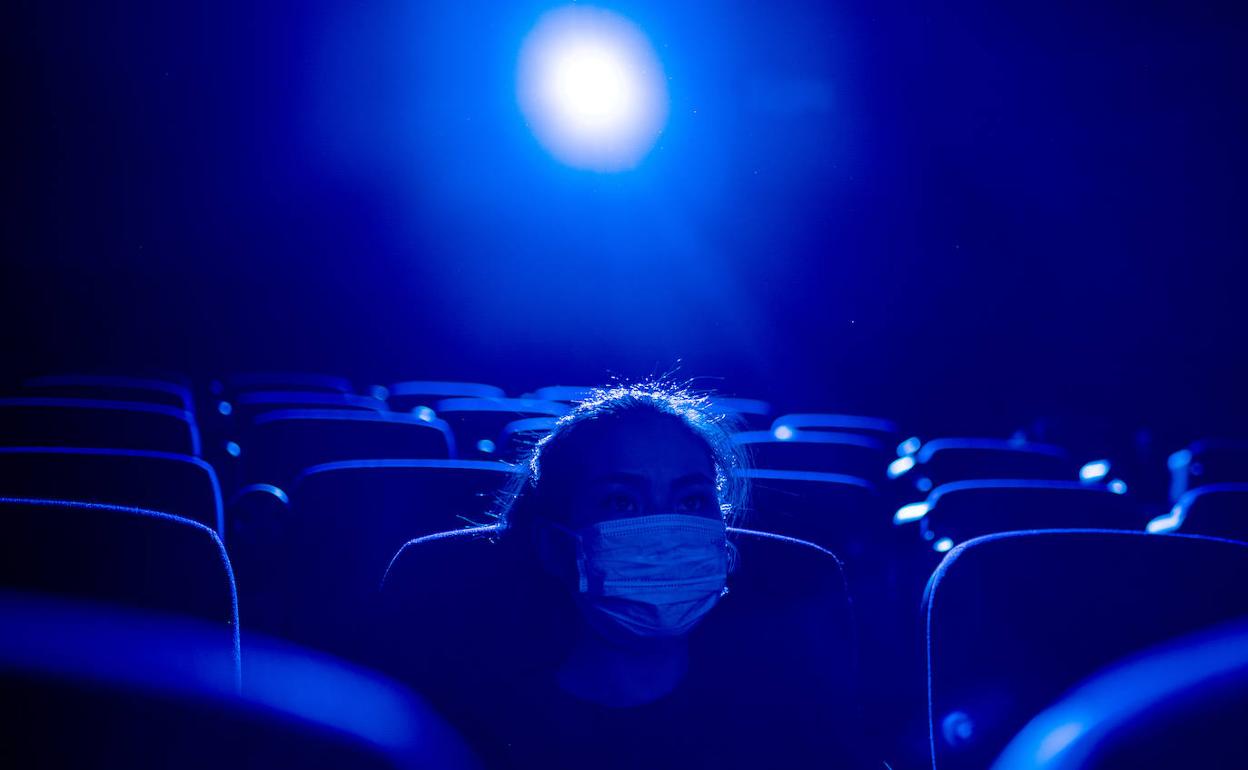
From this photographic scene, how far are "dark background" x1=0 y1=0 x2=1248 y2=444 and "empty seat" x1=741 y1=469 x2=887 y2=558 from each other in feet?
22.1

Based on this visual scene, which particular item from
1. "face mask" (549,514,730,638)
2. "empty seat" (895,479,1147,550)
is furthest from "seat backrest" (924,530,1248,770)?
"empty seat" (895,479,1147,550)

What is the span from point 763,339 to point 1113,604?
979cm

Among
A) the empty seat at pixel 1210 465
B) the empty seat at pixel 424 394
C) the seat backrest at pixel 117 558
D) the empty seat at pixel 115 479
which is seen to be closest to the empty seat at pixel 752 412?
the empty seat at pixel 424 394

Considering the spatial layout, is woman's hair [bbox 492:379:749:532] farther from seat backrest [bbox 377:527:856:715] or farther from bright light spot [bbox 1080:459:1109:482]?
bright light spot [bbox 1080:459:1109:482]

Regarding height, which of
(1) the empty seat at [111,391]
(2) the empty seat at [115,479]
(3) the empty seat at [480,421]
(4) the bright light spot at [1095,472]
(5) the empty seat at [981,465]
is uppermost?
(1) the empty seat at [111,391]

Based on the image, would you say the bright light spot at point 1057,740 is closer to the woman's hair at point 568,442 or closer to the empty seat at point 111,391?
the woman's hair at point 568,442

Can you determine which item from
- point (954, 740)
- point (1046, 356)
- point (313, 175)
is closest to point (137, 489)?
point (954, 740)

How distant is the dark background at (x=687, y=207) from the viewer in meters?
9.59

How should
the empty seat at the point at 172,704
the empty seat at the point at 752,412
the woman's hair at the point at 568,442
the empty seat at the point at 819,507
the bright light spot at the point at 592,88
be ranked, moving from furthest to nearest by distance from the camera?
the bright light spot at the point at 592,88 → the empty seat at the point at 752,412 → the empty seat at the point at 819,507 → the woman's hair at the point at 568,442 → the empty seat at the point at 172,704

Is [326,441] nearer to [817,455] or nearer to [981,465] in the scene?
[817,455]

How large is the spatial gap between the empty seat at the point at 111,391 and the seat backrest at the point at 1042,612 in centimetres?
377

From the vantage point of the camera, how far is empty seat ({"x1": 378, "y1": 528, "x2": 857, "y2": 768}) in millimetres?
1626

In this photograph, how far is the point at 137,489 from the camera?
225 cm

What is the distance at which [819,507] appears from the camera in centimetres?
281
